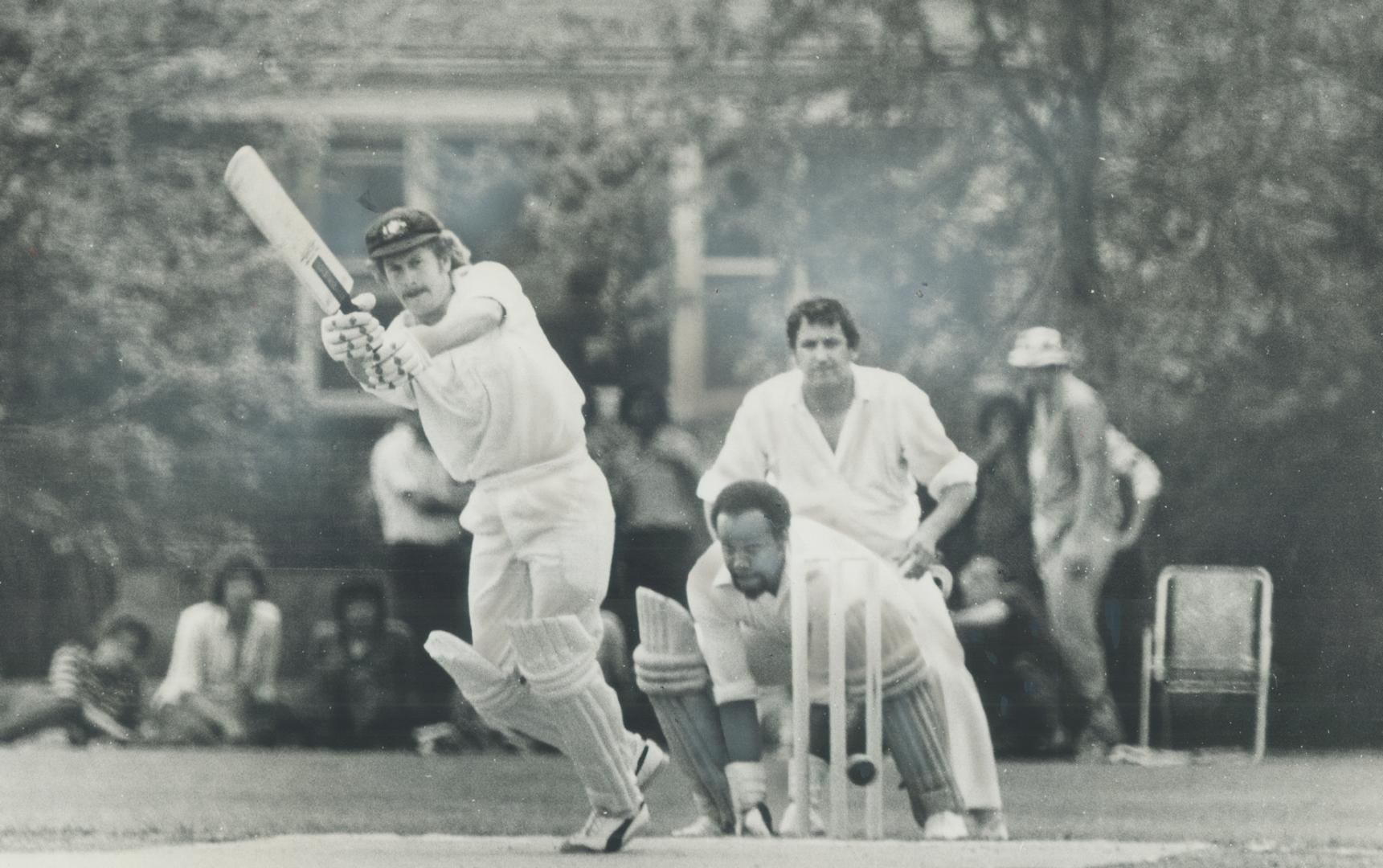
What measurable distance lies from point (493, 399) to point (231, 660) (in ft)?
4.46

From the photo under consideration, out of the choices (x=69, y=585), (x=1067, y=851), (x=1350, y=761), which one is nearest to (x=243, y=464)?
(x=69, y=585)

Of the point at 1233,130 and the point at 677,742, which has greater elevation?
the point at 1233,130

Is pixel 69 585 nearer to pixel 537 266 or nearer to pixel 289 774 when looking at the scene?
pixel 289 774

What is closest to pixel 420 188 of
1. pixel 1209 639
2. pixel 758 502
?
pixel 758 502

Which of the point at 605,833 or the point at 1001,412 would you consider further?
the point at 1001,412

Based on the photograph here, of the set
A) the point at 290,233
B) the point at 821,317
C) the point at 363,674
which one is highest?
the point at 290,233

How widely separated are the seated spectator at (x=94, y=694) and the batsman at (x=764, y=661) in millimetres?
1583

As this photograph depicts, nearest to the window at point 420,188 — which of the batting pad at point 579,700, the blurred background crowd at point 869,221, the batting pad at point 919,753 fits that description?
the blurred background crowd at point 869,221

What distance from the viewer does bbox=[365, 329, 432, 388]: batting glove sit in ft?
18.2

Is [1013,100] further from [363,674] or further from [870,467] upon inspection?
[363,674]

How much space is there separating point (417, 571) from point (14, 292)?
4.53 ft

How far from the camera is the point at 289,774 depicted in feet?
21.8

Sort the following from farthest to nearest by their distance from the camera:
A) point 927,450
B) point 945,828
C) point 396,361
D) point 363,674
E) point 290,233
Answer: point 363,674, point 927,450, point 945,828, point 290,233, point 396,361

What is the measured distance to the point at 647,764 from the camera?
19.4ft
